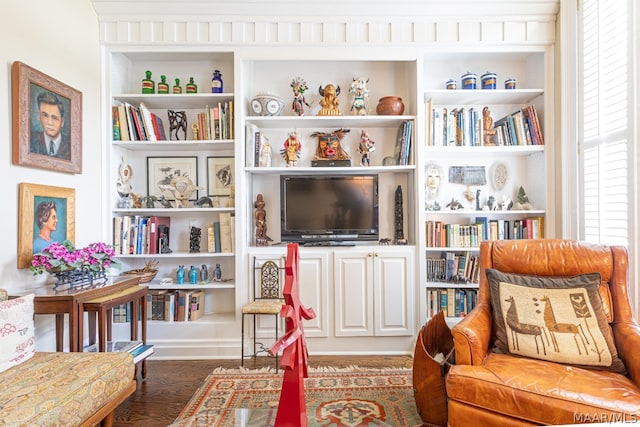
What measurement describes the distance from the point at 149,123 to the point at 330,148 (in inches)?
61.1

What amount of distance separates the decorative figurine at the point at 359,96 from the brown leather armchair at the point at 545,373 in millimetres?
1665

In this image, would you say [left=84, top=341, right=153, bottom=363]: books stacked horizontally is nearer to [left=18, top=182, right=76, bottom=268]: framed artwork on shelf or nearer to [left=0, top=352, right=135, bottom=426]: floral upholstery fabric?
Result: [left=0, top=352, right=135, bottom=426]: floral upholstery fabric

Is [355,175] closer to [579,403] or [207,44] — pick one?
[207,44]

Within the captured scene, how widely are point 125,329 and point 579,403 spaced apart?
3.06 m

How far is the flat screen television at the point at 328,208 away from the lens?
2.99 metres

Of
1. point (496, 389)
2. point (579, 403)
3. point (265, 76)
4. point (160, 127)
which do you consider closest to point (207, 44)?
point (265, 76)

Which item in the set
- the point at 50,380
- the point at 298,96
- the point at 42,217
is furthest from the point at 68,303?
the point at 298,96

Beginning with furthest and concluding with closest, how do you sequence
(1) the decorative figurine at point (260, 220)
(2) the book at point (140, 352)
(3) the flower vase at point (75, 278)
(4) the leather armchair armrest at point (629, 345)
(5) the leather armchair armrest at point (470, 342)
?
(1) the decorative figurine at point (260, 220)
(2) the book at point (140, 352)
(3) the flower vase at point (75, 278)
(5) the leather armchair armrest at point (470, 342)
(4) the leather armchair armrest at point (629, 345)

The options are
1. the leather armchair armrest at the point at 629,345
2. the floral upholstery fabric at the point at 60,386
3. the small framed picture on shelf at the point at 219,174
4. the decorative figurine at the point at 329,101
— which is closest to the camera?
the floral upholstery fabric at the point at 60,386

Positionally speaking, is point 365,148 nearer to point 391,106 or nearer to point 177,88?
point 391,106

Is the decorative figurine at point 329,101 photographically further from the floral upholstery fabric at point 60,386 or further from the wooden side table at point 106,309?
the floral upholstery fabric at point 60,386

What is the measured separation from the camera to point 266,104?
9.66 ft

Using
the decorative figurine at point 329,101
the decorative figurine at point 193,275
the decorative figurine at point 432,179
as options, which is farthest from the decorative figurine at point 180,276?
the decorative figurine at point 432,179

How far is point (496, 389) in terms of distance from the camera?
1.46 meters
